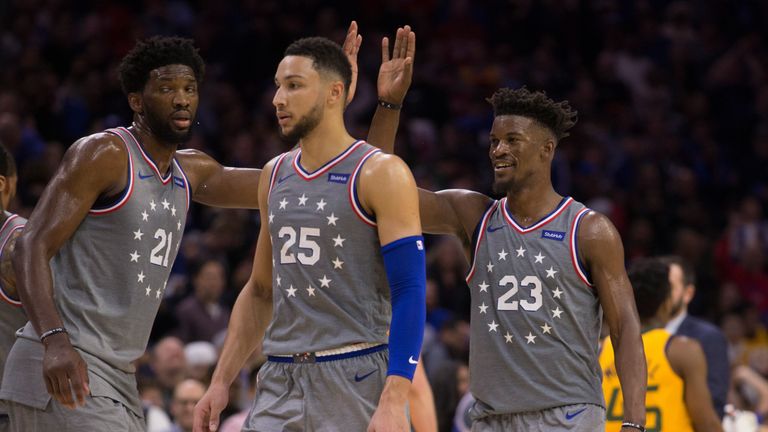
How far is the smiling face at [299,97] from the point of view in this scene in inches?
194

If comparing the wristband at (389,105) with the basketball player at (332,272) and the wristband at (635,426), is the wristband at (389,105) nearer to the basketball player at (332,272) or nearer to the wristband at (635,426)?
the basketball player at (332,272)

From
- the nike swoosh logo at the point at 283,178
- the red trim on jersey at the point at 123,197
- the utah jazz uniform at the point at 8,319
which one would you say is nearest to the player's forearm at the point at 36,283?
the red trim on jersey at the point at 123,197

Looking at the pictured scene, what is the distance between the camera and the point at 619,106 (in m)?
15.0

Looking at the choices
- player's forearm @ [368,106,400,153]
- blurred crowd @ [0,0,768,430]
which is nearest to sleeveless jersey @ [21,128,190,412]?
player's forearm @ [368,106,400,153]

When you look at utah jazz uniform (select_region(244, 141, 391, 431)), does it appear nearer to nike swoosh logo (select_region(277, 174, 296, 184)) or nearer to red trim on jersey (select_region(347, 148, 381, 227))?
red trim on jersey (select_region(347, 148, 381, 227))

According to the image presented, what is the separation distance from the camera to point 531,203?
554cm

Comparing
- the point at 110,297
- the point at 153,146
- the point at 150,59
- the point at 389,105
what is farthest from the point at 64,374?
the point at 389,105

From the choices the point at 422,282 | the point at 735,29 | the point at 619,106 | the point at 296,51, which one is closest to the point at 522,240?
the point at 422,282

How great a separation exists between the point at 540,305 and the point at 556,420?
51cm

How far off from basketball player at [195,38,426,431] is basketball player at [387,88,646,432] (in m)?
0.67

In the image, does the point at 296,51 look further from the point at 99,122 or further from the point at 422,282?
the point at 99,122

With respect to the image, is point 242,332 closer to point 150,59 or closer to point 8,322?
point 8,322

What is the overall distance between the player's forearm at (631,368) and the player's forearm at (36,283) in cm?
242

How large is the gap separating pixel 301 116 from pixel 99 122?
26.6ft
